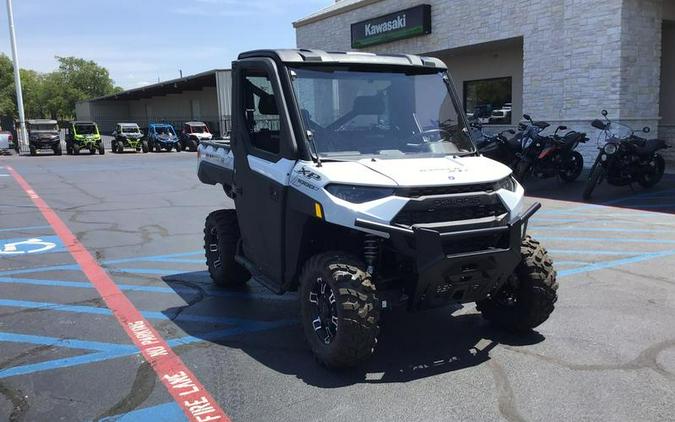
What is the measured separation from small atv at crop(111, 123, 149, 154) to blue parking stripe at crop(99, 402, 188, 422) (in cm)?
3442

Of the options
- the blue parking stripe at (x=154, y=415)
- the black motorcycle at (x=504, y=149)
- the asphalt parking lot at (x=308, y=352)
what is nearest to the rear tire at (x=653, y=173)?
the black motorcycle at (x=504, y=149)

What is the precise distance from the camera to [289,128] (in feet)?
14.4

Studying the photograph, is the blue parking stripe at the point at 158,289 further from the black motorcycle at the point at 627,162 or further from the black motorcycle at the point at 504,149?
the black motorcycle at the point at 504,149

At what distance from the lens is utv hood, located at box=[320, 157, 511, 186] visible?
12.9 feet

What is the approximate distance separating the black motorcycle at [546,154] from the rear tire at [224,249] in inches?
352

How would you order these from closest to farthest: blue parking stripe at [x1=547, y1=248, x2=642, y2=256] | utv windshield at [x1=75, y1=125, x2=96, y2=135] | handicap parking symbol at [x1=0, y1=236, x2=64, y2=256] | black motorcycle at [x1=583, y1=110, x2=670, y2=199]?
1. blue parking stripe at [x1=547, y1=248, x2=642, y2=256]
2. handicap parking symbol at [x1=0, y1=236, x2=64, y2=256]
3. black motorcycle at [x1=583, y1=110, x2=670, y2=199]
4. utv windshield at [x1=75, y1=125, x2=96, y2=135]

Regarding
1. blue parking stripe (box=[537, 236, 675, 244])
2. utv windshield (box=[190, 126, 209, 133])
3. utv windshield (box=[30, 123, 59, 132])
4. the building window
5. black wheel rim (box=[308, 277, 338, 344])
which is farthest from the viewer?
utv windshield (box=[190, 126, 209, 133])

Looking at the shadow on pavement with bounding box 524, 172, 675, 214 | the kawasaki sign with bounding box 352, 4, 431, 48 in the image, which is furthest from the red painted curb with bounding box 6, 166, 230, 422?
the kawasaki sign with bounding box 352, 4, 431, 48

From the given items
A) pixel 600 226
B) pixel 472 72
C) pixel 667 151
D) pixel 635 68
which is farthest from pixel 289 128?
pixel 472 72

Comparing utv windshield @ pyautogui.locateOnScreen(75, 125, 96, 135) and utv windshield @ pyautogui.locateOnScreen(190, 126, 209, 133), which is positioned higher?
utv windshield @ pyautogui.locateOnScreen(75, 125, 96, 135)

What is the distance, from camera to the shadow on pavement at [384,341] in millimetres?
4133

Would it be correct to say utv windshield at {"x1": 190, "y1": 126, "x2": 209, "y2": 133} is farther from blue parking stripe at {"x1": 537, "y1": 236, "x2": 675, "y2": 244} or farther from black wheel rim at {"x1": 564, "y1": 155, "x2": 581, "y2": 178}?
blue parking stripe at {"x1": 537, "y1": 236, "x2": 675, "y2": 244}

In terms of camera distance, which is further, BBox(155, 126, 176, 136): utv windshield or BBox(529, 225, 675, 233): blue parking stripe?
BBox(155, 126, 176, 136): utv windshield

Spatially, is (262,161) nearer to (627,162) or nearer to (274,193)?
(274,193)
